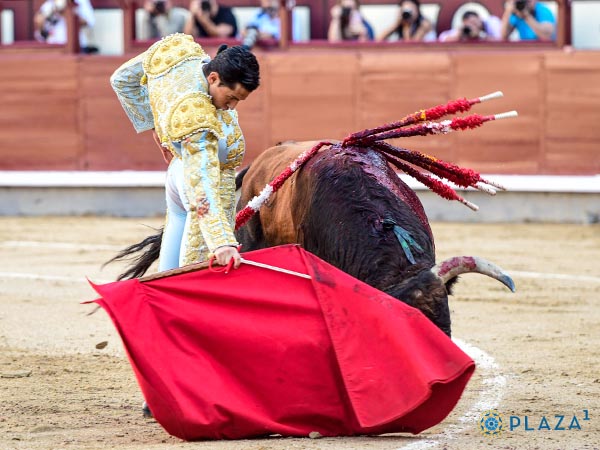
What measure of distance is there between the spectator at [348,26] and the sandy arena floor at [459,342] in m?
2.06

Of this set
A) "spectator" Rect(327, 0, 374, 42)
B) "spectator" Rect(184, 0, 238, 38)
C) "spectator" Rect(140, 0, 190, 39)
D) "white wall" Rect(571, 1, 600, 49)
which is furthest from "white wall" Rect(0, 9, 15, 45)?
"white wall" Rect(571, 1, 600, 49)

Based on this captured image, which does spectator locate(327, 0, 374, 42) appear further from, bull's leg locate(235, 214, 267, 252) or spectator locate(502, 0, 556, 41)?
bull's leg locate(235, 214, 267, 252)

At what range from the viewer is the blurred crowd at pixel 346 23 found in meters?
10.1

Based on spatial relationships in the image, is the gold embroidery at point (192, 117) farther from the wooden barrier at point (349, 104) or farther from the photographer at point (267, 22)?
the photographer at point (267, 22)

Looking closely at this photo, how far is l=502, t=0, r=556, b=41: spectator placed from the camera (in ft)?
33.0

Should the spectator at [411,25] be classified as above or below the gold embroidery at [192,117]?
below

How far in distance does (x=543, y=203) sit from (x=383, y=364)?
22.2 ft

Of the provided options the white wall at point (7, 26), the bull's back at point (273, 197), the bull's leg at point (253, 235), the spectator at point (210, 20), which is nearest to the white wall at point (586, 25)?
the spectator at point (210, 20)

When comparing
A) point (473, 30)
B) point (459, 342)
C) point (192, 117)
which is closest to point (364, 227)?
point (192, 117)

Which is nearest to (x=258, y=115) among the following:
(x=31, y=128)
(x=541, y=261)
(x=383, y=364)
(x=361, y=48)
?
(x=361, y=48)

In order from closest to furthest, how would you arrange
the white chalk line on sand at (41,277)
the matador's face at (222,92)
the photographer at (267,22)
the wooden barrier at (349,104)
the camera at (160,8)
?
the matador's face at (222,92)
the white chalk line on sand at (41,277)
the wooden barrier at (349,104)
the photographer at (267,22)
the camera at (160,8)

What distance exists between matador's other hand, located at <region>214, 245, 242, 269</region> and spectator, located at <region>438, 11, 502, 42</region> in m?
6.90

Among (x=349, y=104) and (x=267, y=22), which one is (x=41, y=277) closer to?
(x=349, y=104)

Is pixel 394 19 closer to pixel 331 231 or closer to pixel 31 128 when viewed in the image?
pixel 31 128
